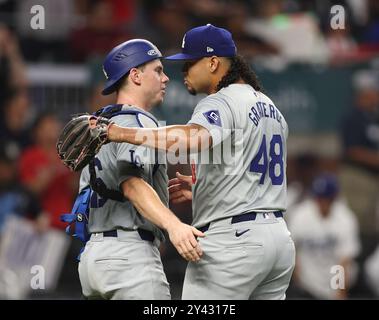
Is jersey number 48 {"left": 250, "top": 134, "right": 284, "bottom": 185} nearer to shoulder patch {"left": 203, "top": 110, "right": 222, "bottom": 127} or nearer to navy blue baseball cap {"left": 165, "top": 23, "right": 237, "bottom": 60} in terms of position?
shoulder patch {"left": 203, "top": 110, "right": 222, "bottom": 127}

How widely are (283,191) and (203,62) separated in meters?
0.80

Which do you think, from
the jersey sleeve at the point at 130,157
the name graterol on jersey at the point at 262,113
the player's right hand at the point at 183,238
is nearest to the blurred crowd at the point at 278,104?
the name graterol on jersey at the point at 262,113

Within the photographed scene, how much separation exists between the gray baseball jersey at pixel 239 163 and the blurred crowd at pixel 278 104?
421cm

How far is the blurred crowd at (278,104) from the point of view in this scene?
983 centimetres

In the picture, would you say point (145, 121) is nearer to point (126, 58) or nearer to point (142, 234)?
point (126, 58)

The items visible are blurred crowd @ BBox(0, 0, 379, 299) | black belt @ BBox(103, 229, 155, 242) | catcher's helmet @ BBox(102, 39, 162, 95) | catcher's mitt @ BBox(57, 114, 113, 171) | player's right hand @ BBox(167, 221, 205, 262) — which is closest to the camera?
player's right hand @ BBox(167, 221, 205, 262)

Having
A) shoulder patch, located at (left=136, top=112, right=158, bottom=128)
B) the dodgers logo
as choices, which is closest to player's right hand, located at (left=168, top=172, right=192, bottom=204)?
shoulder patch, located at (left=136, top=112, right=158, bottom=128)

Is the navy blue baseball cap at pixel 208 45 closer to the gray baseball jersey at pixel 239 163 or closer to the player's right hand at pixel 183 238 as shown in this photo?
the gray baseball jersey at pixel 239 163

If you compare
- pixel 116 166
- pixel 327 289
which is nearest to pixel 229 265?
pixel 116 166

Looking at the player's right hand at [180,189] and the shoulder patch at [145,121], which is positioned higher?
the shoulder patch at [145,121]

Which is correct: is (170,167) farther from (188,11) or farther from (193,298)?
(193,298)

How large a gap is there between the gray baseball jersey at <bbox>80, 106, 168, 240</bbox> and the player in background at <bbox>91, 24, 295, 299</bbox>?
216 millimetres

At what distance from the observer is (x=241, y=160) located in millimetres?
5078

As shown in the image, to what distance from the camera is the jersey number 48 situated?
5113 millimetres
